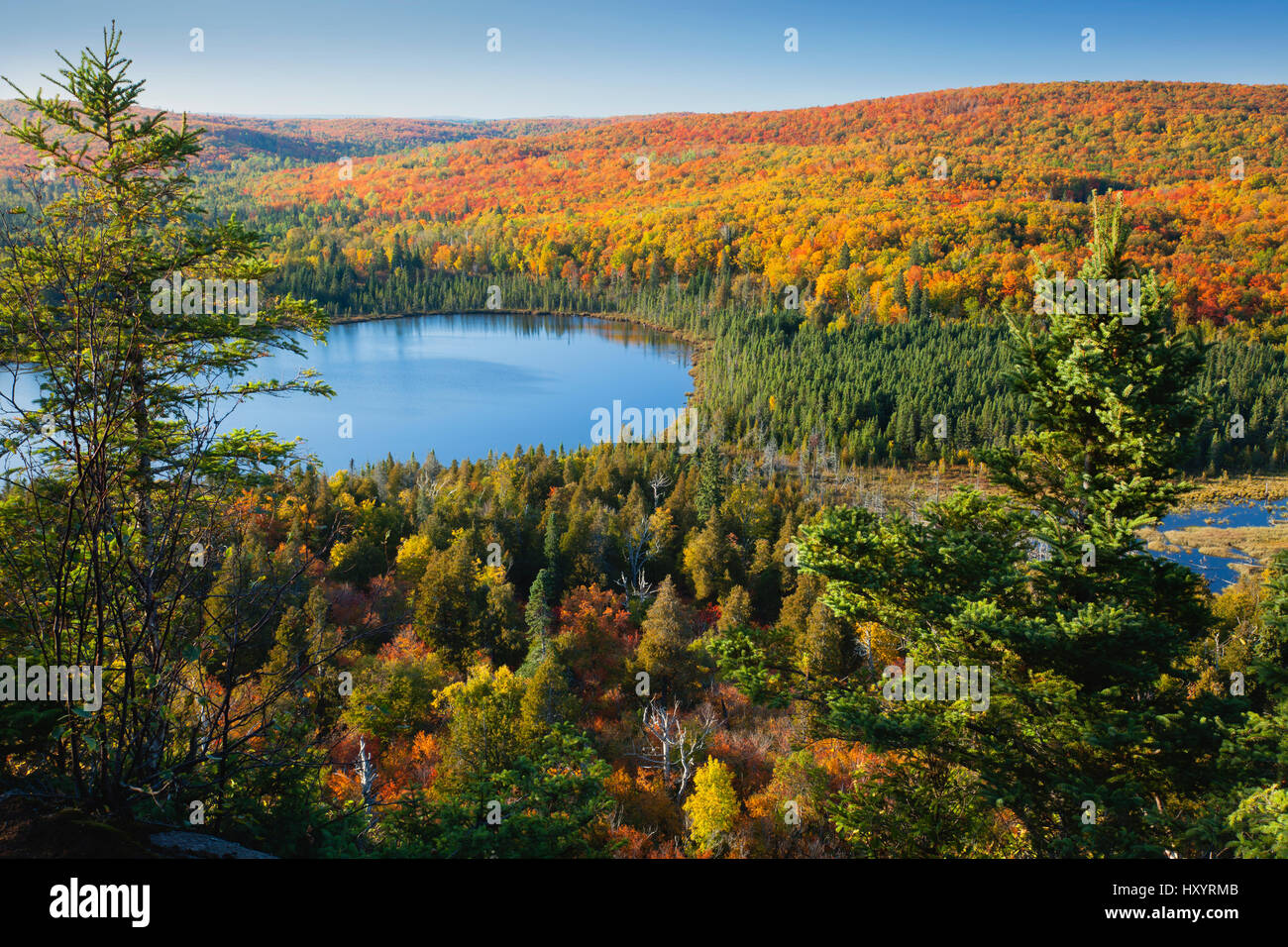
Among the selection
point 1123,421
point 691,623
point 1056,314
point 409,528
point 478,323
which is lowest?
point 691,623

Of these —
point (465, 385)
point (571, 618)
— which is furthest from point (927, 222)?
point (571, 618)

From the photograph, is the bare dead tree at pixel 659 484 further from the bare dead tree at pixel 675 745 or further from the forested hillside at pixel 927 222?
the forested hillside at pixel 927 222

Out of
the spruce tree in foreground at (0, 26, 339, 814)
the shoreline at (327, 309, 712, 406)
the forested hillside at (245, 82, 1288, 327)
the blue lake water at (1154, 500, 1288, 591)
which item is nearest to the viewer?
the spruce tree in foreground at (0, 26, 339, 814)

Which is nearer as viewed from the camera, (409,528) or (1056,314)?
(1056,314)

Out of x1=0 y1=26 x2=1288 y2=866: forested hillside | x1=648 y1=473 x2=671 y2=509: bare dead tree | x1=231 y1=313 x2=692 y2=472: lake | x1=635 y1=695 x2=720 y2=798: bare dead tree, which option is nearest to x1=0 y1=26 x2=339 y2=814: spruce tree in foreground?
x1=0 y1=26 x2=1288 y2=866: forested hillside

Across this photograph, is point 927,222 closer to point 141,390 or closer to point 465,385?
point 465,385

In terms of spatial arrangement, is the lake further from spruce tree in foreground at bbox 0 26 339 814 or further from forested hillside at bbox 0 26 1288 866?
spruce tree in foreground at bbox 0 26 339 814

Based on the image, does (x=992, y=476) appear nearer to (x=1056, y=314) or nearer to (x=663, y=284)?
(x=1056, y=314)

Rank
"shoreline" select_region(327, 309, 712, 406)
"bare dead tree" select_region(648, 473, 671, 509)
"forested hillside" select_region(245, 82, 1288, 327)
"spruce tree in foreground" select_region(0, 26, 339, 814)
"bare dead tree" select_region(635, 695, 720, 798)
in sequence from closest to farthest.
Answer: "spruce tree in foreground" select_region(0, 26, 339, 814)
"bare dead tree" select_region(635, 695, 720, 798)
"bare dead tree" select_region(648, 473, 671, 509)
"forested hillside" select_region(245, 82, 1288, 327)
"shoreline" select_region(327, 309, 712, 406)

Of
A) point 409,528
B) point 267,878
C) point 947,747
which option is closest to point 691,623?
point 409,528
